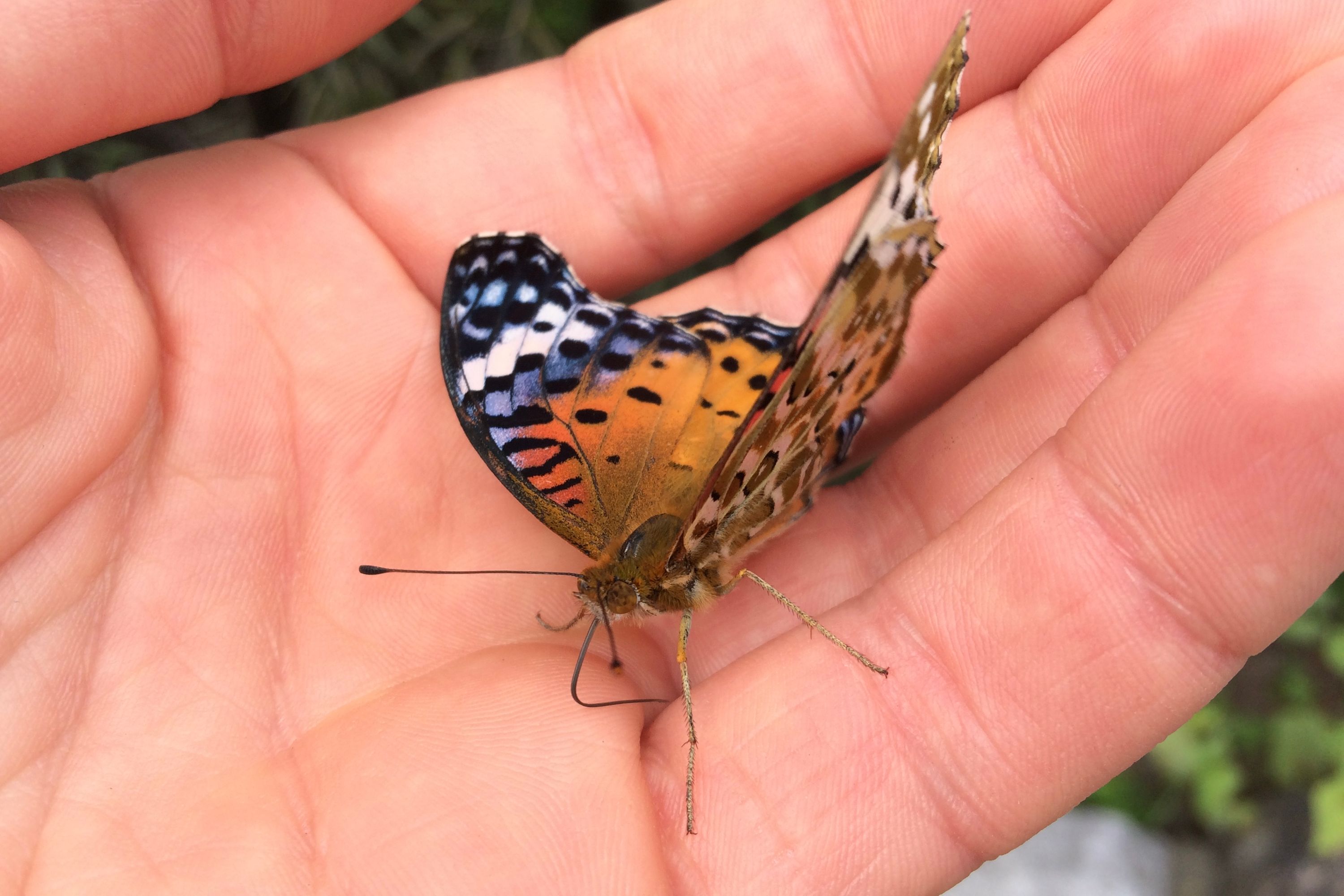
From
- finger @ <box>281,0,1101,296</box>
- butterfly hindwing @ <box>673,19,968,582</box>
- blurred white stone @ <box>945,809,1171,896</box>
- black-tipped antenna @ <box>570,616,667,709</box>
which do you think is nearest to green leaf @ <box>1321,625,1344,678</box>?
blurred white stone @ <box>945,809,1171,896</box>

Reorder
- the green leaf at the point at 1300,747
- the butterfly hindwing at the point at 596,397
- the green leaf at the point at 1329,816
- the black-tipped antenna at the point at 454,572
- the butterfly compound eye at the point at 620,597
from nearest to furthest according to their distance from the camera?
the black-tipped antenna at the point at 454,572 → the butterfly compound eye at the point at 620,597 → the butterfly hindwing at the point at 596,397 → the green leaf at the point at 1329,816 → the green leaf at the point at 1300,747

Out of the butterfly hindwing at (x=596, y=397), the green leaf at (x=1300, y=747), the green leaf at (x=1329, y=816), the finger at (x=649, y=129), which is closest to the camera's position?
the butterfly hindwing at (x=596, y=397)

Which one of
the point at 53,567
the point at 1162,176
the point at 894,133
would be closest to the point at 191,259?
the point at 53,567

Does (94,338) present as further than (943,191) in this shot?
No

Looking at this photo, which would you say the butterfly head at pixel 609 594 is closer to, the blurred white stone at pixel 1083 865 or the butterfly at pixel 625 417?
the butterfly at pixel 625 417

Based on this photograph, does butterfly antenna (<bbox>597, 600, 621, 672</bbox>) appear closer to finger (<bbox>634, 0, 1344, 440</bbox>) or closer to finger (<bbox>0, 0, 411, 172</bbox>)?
finger (<bbox>634, 0, 1344, 440</bbox>)

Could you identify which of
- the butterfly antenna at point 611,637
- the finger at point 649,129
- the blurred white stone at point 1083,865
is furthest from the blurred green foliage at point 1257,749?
the finger at point 649,129

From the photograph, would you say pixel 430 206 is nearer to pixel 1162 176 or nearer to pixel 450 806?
pixel 450 806
